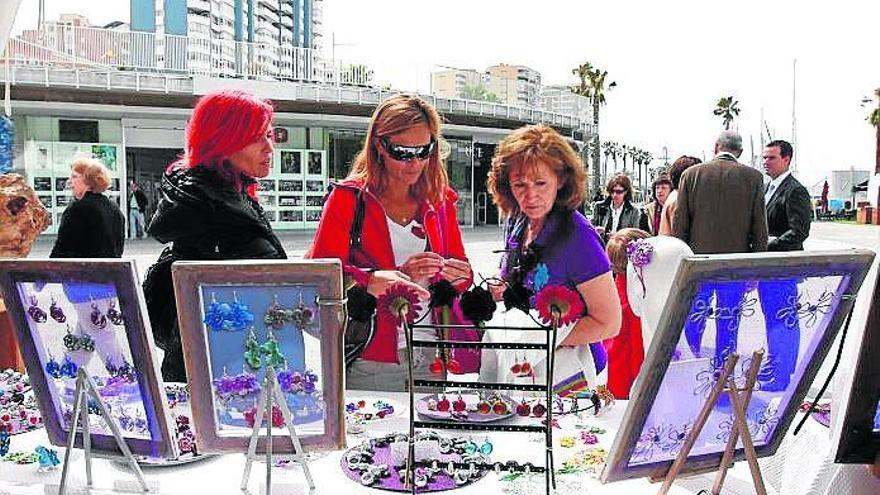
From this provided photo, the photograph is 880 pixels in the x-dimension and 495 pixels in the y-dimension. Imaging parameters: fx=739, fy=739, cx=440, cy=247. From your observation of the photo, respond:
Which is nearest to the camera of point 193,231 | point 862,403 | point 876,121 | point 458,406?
point 862,403

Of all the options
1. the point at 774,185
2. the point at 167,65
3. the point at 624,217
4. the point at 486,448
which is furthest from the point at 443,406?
the point at 167,65

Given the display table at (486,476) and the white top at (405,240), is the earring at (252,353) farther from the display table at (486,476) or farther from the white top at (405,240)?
the white top at (405,240)

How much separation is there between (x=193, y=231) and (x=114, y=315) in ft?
1.93

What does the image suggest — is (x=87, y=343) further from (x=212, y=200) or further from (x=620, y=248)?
(x=620, y=248)

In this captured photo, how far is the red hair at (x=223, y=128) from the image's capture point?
1867 millimetres

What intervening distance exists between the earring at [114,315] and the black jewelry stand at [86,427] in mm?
106

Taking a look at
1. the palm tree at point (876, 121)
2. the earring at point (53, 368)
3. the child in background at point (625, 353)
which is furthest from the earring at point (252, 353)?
the palm tree at point (876, 121)

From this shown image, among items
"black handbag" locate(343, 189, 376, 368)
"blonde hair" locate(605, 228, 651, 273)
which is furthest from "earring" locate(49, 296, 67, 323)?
"blonde hair" locate(605, 228, 651, 273)

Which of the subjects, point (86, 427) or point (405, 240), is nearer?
point (86, 427)

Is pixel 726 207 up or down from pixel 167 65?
down

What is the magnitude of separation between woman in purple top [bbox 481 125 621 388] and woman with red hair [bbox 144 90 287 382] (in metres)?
0.64

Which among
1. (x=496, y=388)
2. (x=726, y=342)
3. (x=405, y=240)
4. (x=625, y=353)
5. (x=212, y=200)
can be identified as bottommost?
(x=625, y=353)

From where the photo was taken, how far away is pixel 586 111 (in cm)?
2248

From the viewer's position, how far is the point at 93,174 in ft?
15.1
